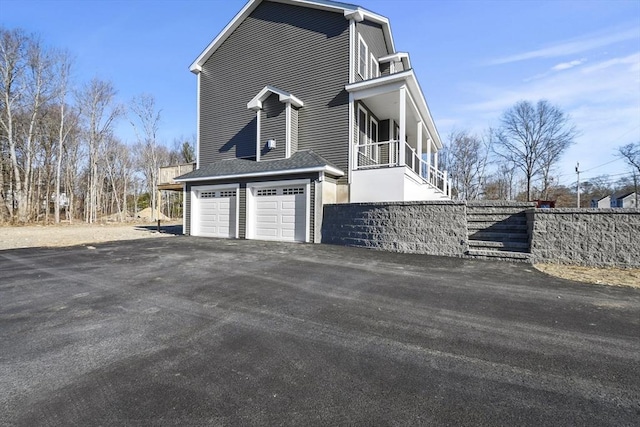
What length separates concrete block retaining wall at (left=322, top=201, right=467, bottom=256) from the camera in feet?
27.6

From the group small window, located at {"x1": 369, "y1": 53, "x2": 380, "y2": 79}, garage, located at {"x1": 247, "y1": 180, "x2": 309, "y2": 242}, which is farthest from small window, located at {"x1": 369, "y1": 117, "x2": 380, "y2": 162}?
garage, located at {"x1": 247, "y1": 180, "x2": 309, "y2": 242}

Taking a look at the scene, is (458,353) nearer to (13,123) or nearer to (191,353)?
(191,353)

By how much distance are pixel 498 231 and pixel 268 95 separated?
10768mm

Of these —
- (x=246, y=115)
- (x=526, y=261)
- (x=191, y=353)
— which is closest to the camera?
(x=191, y=353)

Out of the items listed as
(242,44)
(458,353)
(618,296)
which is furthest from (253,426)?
(242,44)

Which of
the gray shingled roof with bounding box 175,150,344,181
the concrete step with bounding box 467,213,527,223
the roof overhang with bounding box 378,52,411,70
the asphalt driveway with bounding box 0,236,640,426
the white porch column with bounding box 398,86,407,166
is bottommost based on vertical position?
the asphalt driveway with bounding box 0,236,640,426

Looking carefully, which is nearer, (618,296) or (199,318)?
(199,318)

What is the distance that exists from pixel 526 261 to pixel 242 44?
51.0 ft

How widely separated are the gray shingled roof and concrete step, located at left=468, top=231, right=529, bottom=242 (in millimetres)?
5385

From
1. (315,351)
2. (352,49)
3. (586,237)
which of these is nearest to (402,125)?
(352,49)

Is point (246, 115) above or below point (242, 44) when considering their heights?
below

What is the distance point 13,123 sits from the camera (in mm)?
22234

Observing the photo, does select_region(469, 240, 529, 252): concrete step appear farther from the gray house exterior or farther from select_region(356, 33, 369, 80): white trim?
select_region(356, 33, 369, 80): white trim

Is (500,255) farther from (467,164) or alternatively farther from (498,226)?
(467,164)
